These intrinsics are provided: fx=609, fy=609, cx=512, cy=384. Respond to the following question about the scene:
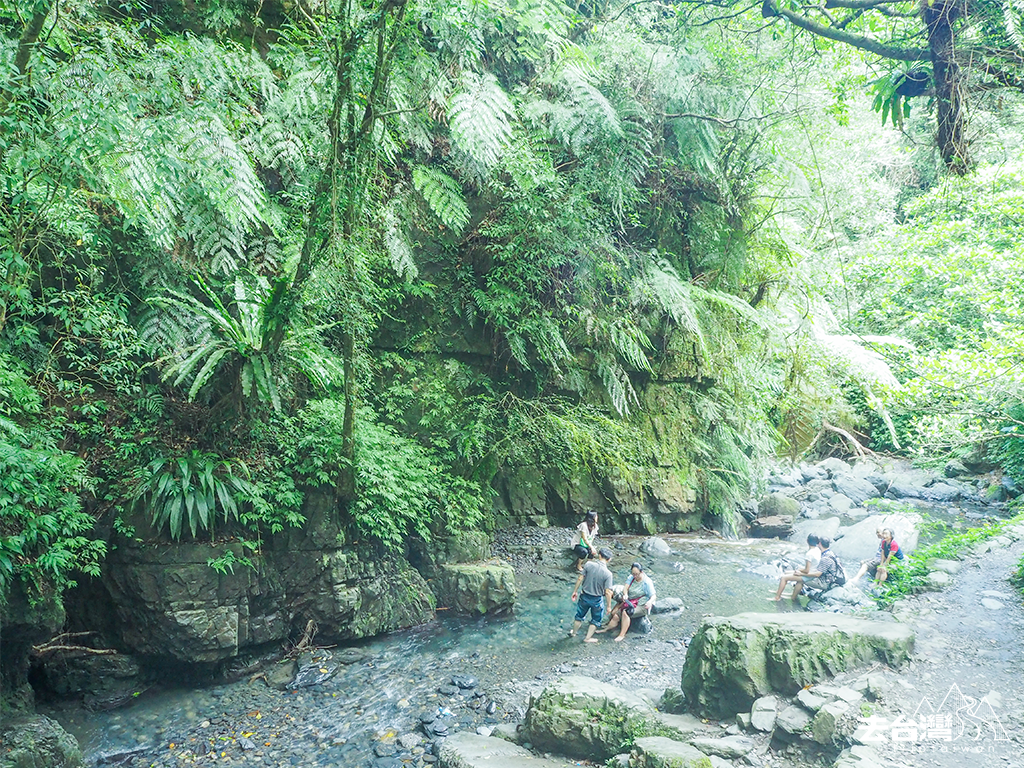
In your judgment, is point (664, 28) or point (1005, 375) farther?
point (664, 28)

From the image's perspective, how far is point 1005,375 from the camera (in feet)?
20.2

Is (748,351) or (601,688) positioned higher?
(748,351)

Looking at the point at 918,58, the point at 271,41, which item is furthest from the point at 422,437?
the point at 918,58

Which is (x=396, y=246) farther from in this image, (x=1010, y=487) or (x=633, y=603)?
(x=1010, y=487)

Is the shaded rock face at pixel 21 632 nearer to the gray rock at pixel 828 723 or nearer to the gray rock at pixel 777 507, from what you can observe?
the gray rock at pixel 828 723

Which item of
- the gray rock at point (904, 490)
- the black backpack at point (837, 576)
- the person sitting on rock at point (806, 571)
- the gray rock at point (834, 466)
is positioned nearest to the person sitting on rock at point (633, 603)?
the person sitting on rock at point (806, 571)

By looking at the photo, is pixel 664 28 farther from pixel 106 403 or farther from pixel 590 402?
pixel 106 403

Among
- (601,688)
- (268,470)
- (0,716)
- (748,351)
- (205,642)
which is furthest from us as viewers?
(748,351)

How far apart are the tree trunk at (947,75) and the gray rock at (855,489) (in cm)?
1109

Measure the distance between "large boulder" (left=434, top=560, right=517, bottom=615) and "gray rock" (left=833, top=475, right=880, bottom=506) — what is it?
904cm

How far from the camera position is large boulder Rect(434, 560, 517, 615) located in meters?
6.79

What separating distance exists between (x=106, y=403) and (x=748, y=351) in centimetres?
894

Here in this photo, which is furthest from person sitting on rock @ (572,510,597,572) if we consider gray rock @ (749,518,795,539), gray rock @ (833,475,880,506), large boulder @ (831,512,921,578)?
gray rock @ (833,475,880,506)

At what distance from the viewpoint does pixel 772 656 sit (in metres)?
4.49
